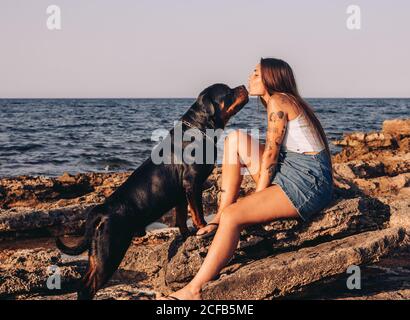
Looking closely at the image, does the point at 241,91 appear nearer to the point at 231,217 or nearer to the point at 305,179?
the point at 305,179

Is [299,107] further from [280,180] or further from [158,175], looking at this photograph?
[158,175]

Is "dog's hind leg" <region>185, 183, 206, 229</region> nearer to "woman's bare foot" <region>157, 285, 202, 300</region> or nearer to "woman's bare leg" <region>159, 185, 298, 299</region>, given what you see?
"woman's bare leg" <region>159, 185, 298, 299</region>

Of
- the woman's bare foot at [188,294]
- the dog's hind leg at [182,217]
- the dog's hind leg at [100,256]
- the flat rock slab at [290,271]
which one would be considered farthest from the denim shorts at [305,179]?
the dog's hind leg at [100,256]

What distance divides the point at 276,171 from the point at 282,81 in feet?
2.63

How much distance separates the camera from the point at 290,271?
4008 mm

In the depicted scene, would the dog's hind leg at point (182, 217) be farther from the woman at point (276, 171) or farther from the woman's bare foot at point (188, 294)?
the woman's bare foot at point (188, 294)

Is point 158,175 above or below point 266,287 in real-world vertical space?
above

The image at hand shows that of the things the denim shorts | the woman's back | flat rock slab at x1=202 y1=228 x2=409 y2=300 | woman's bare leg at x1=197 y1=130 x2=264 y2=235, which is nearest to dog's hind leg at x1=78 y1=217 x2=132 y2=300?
woman's bare leg at x1=197 y1=130 x2=264 y2=235

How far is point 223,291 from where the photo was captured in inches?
155

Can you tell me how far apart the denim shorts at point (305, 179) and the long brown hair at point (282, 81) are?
21cm

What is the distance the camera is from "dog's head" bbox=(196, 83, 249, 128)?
488cm

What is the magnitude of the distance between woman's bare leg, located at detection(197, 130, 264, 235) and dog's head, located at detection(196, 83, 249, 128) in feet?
1.94
